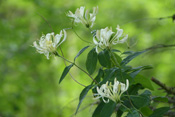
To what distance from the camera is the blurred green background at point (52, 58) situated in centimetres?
266

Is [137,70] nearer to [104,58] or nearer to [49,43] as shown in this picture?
[104,58]

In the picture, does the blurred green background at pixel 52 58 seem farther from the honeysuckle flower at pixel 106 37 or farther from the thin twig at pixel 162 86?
the honeysuckle flower at pixel 106 37

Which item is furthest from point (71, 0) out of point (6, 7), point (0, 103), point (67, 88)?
point (0, 103)

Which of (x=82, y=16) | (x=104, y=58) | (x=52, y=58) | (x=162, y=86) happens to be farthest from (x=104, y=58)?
(x=52, y=58)

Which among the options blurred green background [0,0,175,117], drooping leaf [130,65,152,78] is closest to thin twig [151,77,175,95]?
drooping leaf [130,65,152,78]

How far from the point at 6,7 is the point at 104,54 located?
11.7 ft

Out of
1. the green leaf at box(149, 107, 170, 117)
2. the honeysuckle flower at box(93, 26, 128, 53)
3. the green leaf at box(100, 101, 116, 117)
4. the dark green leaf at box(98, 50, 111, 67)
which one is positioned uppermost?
the honeysuckle flower at box(93, 26, 128, 53)

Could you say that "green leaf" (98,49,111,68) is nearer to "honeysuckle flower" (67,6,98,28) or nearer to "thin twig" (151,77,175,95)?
"honeysuckle flower" (67,6,98,28)

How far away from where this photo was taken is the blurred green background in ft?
8.72

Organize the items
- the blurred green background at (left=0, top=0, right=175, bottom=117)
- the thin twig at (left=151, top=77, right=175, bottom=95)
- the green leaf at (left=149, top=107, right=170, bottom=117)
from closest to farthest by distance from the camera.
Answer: the green leaf at (left=149, top=107, right=170, bottom=117) → the thin twig at (left=151, top=77, right=175, bottom=95) → the blurred green background at (left=0, top=0, right=175, bottom=117)

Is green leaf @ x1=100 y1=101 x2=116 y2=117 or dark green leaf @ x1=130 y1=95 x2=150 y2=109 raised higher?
green leaf @ x1=100 y1=101 x2=116 y2=117

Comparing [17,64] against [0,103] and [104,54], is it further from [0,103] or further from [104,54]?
[104,54]

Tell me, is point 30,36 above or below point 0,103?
above

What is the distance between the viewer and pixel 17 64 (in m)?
3.01
